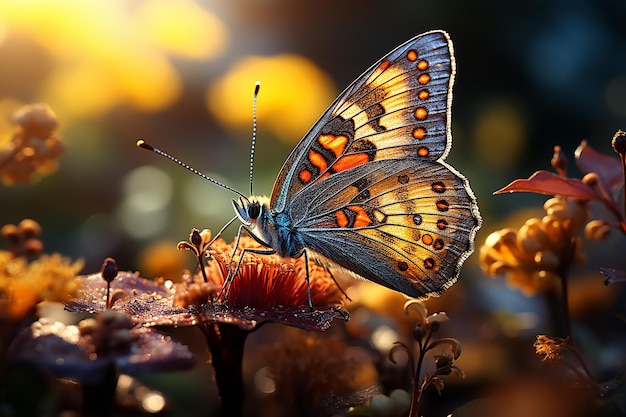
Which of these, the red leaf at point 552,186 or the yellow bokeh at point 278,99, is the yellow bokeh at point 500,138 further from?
the red leaf at point 552,186

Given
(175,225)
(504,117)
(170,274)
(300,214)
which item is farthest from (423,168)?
→ (504,117)

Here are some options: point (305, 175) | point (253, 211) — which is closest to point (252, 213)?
point (253, 211)

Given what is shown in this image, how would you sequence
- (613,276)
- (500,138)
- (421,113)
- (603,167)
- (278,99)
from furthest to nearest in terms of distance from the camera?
(500,138), (278,99), (421,113), (603,167), (613,276)

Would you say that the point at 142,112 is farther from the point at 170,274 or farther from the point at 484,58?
the point at 484,58

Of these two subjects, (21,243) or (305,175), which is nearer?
(21,243)

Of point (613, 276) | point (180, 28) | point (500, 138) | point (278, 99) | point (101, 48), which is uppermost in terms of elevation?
point (180, 28)

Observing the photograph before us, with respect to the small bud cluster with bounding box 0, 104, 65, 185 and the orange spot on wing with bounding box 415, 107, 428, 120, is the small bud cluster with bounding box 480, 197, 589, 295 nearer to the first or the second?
the orange spot on wing with bounding box 415, 107, 428, 120

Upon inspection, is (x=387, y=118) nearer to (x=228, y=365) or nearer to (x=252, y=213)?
(x=252, y=213)
